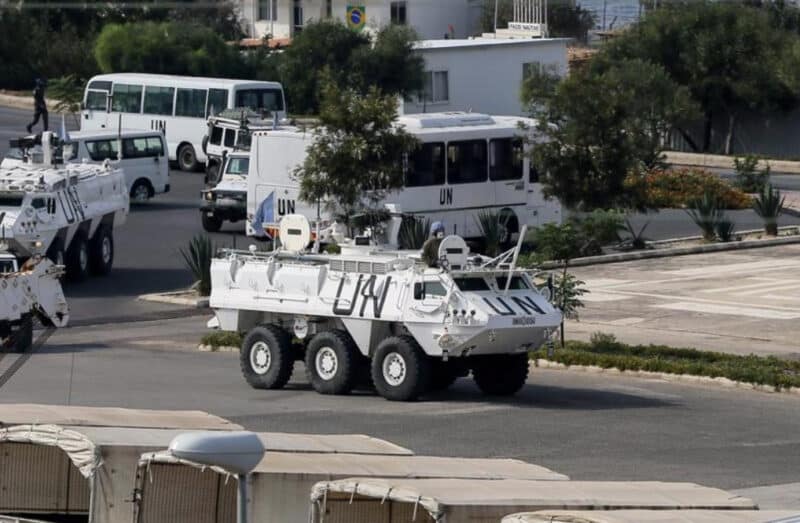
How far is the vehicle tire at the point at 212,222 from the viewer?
1532 inches

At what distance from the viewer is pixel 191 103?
49406 mm

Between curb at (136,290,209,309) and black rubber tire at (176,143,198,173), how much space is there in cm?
1714

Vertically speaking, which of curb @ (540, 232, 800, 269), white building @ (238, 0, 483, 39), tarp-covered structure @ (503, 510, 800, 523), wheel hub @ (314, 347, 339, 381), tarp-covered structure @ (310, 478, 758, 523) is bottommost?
curb @ (540, 232, 800, 269)

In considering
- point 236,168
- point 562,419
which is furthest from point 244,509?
point 236,168

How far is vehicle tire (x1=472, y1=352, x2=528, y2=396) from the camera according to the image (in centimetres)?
2167

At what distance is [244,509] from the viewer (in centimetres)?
754

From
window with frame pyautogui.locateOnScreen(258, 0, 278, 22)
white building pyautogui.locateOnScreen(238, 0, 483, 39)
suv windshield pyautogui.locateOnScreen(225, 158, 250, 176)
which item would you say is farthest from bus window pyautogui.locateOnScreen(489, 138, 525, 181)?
window with frame pyautogui.locateOnScreen(258, 0, 278, 22)

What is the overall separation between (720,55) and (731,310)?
28.2m

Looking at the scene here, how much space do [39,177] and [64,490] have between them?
21.2 meters

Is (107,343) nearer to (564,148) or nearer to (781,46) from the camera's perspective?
(564,148)

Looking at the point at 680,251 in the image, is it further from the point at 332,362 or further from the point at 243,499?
the point at 243,499

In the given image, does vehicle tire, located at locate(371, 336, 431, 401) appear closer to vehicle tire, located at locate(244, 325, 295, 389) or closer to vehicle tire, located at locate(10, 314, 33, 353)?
vehicle tire, located at locate(244, 325, 295, 389)

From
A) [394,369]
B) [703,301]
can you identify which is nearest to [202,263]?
[703,301]

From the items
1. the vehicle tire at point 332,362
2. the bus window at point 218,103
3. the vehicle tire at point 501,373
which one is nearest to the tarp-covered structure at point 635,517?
the vehicle tire at point 501,373
